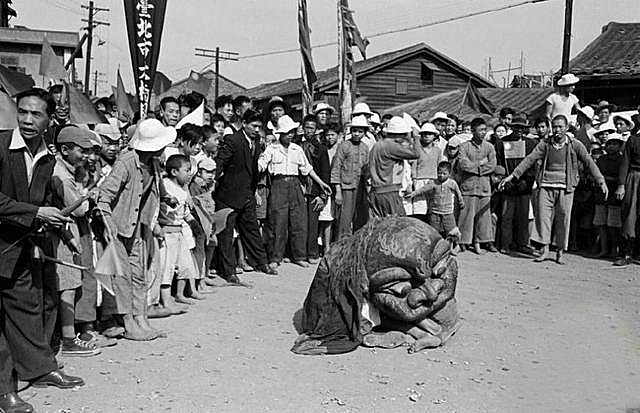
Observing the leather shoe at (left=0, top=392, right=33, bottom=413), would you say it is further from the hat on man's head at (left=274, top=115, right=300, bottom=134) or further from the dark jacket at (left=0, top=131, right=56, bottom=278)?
the hat on man's head at (left=274, top=115, right=300, bottom=134)

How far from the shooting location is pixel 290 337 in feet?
20.6

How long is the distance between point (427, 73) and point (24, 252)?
100 feet

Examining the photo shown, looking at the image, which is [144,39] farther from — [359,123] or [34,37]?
[34,37]

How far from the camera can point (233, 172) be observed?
28.2ft

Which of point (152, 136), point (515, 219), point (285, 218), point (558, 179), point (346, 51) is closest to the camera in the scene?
point (152, 136)

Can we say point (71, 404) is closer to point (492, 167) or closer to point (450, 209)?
point (450, 209)

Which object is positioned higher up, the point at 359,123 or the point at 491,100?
the point at 491,100

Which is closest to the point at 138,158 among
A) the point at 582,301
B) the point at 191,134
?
the point at 191,134

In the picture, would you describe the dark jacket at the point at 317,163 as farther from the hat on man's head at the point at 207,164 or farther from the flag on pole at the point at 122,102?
the flag on pole at the point at 122,102

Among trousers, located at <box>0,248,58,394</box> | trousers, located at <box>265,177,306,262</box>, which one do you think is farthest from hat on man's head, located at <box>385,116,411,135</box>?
trousers, located at <box>0,248,58,394</box>

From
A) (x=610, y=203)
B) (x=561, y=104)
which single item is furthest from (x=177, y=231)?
(x=561, y=104)

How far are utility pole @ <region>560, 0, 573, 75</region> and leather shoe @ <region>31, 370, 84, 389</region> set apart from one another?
1661 centimetres

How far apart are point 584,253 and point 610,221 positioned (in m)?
0.86

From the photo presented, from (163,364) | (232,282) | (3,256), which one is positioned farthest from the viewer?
(232,282)
